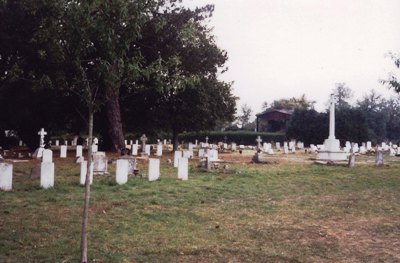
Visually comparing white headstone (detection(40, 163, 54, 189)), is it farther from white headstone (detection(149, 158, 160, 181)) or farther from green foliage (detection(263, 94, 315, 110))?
green foliage (detection(263, 94, 315, 110))

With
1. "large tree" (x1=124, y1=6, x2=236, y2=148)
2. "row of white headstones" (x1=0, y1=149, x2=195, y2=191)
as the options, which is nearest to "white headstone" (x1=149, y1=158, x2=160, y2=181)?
"row of white headstones" (x1=0, y1=149, x2=195, y2=191)

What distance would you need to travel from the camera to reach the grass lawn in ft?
22.3

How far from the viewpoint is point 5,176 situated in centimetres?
1177

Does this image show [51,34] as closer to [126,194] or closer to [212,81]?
[126,194]

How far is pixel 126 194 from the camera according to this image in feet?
38.1

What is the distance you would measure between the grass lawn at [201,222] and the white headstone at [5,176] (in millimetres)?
332

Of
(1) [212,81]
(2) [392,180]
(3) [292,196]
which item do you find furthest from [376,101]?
(3) [292,196]

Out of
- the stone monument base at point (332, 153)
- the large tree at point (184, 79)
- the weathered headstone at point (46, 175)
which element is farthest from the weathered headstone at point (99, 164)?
the stone monument base at point (332, 153)

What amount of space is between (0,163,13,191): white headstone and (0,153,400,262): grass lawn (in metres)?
0.33

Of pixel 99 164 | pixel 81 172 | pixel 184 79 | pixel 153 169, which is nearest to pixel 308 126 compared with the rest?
pixel 184 79

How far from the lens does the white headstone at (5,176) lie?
11680mm

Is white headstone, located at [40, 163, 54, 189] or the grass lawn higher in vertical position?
white headstone, located at [40, 163, 54, 189]

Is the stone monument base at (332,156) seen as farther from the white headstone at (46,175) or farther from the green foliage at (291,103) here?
the green foliage at (291,103)

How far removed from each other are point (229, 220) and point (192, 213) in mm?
921
